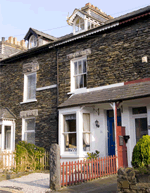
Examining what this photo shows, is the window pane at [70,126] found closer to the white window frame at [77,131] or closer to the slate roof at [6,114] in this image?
the white window frame at [77,131]

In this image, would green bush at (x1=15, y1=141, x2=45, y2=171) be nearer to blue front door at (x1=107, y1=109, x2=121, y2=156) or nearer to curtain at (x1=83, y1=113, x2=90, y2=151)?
curtain at (x1=83, y1=113, x2=90, y2=151)

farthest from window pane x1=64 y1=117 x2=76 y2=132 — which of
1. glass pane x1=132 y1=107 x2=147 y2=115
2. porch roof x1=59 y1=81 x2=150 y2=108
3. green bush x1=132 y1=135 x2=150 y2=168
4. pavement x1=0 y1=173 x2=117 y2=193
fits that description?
green bush x1=132 y1=135 x2=150 y2=168

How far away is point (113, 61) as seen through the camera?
1151 cm

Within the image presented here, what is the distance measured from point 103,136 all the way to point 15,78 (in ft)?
26.1

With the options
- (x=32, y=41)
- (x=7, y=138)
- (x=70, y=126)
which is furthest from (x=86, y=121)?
(x=32, y=41)

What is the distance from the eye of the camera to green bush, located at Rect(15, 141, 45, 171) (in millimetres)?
11789

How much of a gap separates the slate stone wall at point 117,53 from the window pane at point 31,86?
8.83 feet

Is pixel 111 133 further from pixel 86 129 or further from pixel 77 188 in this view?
pixel 77 188

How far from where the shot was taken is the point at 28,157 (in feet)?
40.3

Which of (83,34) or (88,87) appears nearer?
(88,87)

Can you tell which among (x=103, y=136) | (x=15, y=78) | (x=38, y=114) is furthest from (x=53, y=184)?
(x=15, y=78)

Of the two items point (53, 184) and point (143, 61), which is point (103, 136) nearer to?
point (143, 61)

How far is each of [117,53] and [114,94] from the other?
7.38 feet

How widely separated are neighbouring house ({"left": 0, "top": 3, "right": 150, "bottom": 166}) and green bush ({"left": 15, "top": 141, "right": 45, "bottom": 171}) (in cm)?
98
